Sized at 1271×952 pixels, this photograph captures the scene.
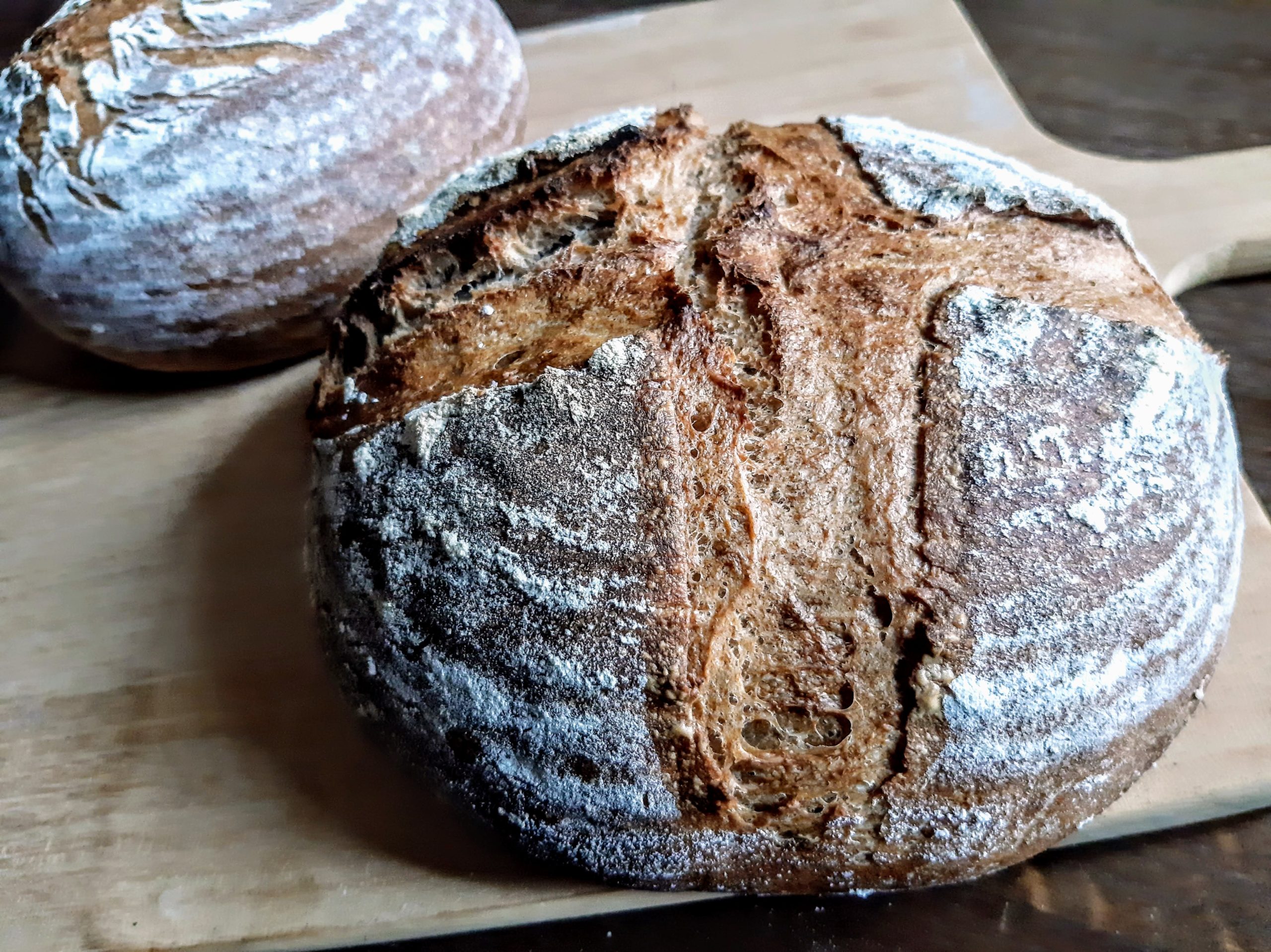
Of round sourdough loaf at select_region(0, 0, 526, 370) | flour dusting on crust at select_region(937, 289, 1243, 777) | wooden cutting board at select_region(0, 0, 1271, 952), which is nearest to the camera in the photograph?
flour dusting on crust at select_region(937, 289, 1243, 777)

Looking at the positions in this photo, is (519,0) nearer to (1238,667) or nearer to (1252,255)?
(1252,255)

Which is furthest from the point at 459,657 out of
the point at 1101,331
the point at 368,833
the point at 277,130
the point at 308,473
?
the point at 277,130

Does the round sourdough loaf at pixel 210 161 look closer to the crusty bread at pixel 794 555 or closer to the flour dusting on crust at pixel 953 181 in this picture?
the crusty bread at pixel 794 555

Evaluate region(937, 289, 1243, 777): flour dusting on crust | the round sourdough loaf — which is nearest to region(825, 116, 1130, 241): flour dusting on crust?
region(937, 289, 1243, 777): flour dusting on crust

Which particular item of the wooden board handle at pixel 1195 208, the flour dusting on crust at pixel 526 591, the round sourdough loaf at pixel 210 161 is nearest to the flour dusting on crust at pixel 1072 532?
the flour dusting on crust at pixel 526 591

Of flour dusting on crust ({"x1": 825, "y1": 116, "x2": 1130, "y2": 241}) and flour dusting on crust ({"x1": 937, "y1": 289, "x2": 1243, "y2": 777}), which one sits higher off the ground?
flour dusting on crust ({"x1": 825, "y1": 116, "x2": 1130, "y2": 241})

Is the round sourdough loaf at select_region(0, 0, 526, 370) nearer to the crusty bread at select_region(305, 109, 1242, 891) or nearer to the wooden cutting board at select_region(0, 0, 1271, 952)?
the wooden cutting board at select_region(0, 0, 1271, 952)
